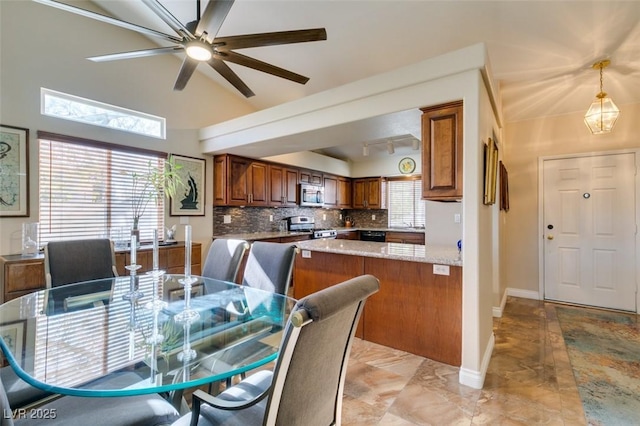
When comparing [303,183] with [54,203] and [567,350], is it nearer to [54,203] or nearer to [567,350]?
[54,203]

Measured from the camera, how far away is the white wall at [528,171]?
13.4 feet

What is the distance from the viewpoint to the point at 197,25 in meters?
1.83

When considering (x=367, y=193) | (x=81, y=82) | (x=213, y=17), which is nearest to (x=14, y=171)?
(x=81, y=82)

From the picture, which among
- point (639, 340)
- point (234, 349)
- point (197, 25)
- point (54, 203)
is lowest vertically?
point (639, 340)

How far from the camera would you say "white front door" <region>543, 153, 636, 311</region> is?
379cm

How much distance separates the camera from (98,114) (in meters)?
3.52

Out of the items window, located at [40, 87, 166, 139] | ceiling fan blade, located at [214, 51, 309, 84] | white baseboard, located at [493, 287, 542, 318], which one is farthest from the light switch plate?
window, located at [40, 87, 166, 139]

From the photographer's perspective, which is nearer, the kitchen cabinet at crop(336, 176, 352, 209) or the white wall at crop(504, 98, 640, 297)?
the white wall at crop(504, 98, 640, 297)

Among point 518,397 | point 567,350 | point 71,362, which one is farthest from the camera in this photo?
point 567,350

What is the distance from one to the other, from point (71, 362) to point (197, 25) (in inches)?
76.0

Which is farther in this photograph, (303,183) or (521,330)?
(303,183)

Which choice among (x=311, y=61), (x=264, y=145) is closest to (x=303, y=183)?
(x=264, y=145)

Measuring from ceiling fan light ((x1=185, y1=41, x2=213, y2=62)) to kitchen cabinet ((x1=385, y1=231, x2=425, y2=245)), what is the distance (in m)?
4.94

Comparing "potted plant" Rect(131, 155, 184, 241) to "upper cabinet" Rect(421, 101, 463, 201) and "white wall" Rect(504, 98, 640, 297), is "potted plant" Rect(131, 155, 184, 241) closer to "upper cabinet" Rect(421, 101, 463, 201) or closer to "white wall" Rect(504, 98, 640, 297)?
"upper cabinet" Rect(421, 101, 463, 201)
